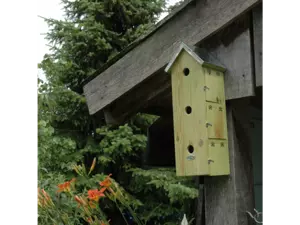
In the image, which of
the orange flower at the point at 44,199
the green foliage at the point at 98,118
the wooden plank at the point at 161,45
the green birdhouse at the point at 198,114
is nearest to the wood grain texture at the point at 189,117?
the green birdhouse at the point at 198,114

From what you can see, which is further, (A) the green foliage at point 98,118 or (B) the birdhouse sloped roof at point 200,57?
(A) the green foliage at point 98,118

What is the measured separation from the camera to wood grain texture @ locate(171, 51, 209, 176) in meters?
1.74

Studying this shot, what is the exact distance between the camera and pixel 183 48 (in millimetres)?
1841

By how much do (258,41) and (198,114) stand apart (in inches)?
16.4

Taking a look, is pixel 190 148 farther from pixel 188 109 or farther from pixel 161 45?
pixel 161 45

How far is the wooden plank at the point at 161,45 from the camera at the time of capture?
5.89 feet

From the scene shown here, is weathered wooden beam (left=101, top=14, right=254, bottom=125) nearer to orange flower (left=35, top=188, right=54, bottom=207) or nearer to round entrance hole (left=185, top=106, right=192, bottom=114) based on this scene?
round entrance hole (left=185, top=106, right=192, bottom=114)

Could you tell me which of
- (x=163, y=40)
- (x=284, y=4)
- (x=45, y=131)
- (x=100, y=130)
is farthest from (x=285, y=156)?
(x=100, y=130)

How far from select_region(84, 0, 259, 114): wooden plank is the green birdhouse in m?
0.10

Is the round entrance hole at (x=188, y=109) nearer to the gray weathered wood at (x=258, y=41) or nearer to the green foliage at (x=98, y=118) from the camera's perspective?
the gray weathered wood at (x=258, y=41)

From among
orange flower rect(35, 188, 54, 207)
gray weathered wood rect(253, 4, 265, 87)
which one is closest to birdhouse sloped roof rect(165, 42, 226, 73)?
gray weathered wood rect(253, 4, 265, 87)

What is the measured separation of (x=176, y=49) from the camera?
1.92 meters

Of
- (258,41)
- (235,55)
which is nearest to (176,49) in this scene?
(235,55)

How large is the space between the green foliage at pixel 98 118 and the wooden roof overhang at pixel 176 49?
216 centimetres
